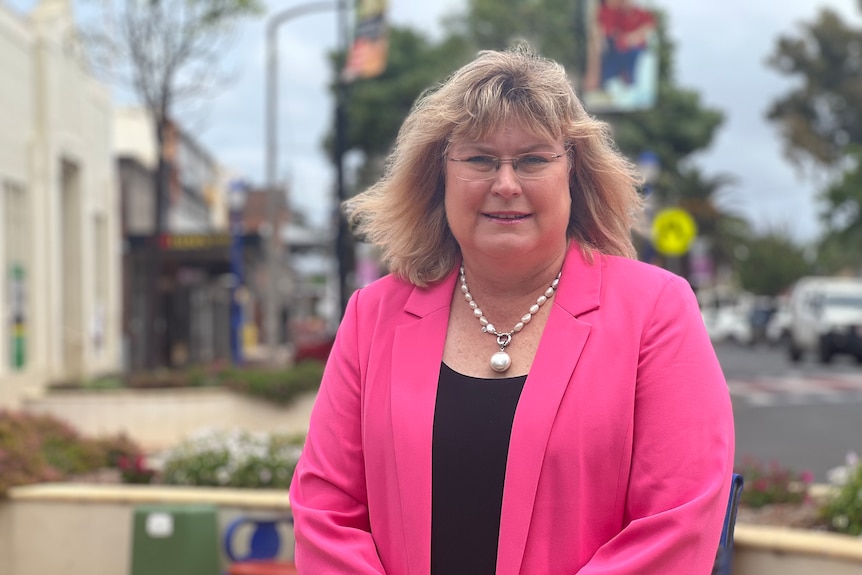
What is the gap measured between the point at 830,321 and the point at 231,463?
25.6 metres

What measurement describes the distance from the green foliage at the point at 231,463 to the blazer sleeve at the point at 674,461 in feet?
14.7

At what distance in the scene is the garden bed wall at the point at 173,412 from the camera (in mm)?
14281

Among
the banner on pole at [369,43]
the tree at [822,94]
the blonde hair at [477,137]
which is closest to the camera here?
the blonde hair at [477,137]

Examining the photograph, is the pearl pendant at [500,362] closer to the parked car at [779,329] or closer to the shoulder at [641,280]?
the shoulder at [641,280]

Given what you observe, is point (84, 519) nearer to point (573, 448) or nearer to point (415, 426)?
point (415, 426)

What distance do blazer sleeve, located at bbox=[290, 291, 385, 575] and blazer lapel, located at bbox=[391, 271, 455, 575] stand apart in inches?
4.4

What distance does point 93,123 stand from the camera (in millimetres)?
25500

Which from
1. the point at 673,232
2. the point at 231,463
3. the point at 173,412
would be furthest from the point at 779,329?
the point at 231,463

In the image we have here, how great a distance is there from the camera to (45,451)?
7.43 m

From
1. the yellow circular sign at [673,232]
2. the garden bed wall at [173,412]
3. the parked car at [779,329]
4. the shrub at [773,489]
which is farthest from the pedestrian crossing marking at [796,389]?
the parked car at [779,329]

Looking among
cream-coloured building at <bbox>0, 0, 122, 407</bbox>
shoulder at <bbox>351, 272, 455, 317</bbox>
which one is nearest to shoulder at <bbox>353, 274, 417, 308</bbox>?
shoulder at <bbox>351, 272, 455, 317</bbox>

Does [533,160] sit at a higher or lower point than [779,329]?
higher

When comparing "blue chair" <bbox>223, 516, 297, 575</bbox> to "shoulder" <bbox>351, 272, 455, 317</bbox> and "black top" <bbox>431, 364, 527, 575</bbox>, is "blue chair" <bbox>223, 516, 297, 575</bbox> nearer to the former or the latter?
"shoulder" <bbox>351, 272, 455, 317</bbox>

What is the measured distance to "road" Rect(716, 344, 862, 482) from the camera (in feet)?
42.6
